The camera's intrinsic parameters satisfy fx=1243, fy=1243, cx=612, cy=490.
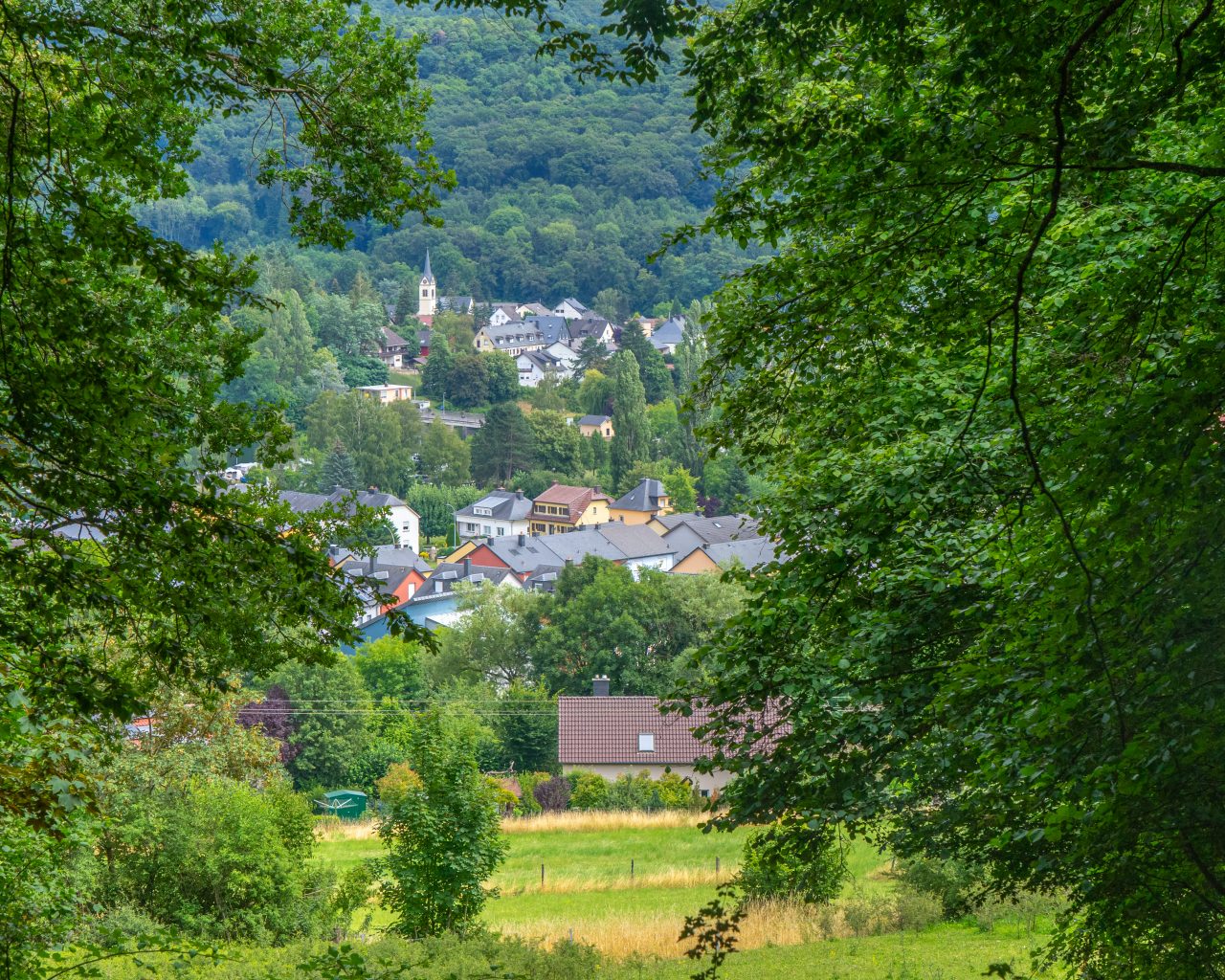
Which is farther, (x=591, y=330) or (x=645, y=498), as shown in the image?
(x=591, y=330)

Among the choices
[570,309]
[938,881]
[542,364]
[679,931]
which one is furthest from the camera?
[570,309]

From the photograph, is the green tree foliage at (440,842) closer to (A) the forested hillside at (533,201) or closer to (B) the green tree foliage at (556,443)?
(B) the green tree foliage at (556,443)

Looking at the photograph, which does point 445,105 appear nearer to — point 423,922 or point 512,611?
point 512,611

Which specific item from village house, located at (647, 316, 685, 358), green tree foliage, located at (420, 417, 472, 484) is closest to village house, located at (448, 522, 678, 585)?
green tree foliage, located at (420, 417, 472, 484)

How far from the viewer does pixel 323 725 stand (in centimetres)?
4528

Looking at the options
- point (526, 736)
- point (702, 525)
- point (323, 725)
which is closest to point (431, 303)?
point (702, 525)

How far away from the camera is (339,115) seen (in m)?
6.47

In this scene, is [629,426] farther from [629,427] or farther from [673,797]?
[673,797]

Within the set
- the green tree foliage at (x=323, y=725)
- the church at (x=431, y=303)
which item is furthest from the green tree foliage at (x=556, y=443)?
the church at (x=431, y=303)

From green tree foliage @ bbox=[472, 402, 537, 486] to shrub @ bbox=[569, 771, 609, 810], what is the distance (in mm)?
65761

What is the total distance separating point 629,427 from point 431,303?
6873 cm

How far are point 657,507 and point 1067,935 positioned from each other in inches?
3374

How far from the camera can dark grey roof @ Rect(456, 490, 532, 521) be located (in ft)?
306

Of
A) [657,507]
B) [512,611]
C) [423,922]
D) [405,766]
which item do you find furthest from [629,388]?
[423,922]
